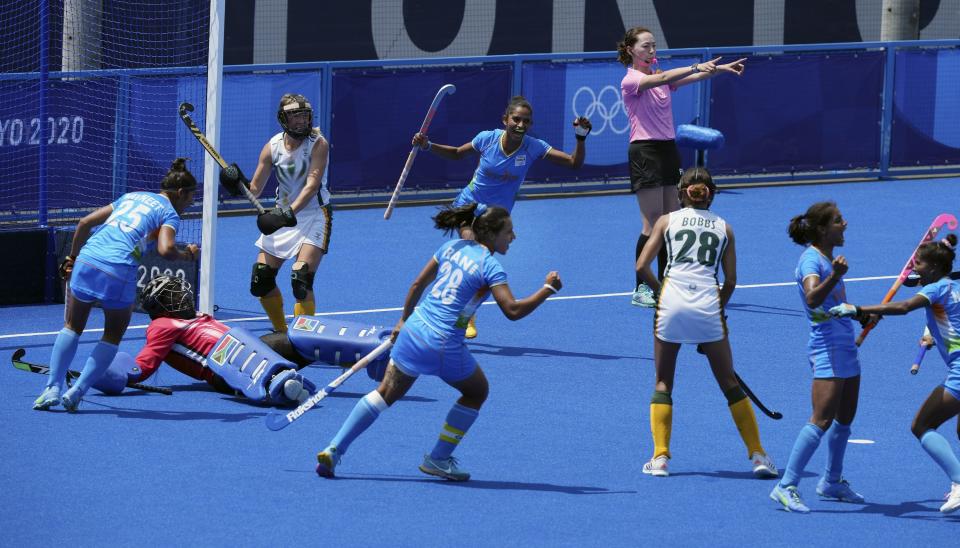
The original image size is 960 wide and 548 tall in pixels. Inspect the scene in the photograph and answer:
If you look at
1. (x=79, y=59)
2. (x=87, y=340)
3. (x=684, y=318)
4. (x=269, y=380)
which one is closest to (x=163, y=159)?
(x=79, y=59)

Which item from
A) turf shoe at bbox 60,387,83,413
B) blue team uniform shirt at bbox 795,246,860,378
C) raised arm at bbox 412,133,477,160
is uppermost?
raised arm at bbox 412,133,477,160

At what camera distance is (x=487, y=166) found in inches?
500

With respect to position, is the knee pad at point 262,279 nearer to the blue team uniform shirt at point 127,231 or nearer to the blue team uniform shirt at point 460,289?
the blue team uniform shirt at point 127,231

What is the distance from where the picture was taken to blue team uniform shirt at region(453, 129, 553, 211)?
1268 cm

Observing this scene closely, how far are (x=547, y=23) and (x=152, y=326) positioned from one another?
1411 centimetres

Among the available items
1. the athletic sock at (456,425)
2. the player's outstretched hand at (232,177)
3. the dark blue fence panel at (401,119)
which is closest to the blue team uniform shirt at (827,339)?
the athletic sock at (456,425)

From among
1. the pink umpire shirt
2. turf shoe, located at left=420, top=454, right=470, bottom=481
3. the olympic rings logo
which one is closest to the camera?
turf shoe, located at left=420, top=454, right=470, bottom=481

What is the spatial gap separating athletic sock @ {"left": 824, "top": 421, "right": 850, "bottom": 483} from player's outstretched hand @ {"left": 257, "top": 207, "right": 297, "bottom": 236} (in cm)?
458

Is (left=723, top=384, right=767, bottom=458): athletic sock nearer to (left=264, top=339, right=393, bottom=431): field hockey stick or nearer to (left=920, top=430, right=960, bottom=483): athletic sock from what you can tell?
(left=920, top=430, right=960, bottom=483): athletic sock

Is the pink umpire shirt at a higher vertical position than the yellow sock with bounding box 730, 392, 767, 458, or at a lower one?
higher

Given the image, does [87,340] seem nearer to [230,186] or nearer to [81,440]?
[230,186]

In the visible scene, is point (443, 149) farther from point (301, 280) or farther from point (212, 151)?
point (212, 151)

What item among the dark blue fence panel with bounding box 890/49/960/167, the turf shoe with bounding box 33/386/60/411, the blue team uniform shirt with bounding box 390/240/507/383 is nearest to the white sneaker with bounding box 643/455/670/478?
the blue team uniform shirt with bounding box 390/240/507/383

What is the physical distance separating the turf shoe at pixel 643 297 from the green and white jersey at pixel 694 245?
207 inches
